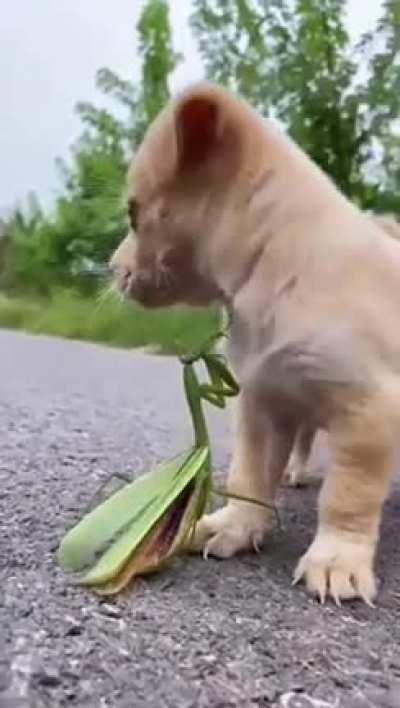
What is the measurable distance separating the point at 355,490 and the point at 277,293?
102mm

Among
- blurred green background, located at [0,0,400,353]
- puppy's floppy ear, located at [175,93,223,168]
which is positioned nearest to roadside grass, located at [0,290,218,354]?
blurred green background, located at [0,0,400,353]

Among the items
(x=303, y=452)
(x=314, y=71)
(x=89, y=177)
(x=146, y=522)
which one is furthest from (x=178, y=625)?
(x=314, y=71)

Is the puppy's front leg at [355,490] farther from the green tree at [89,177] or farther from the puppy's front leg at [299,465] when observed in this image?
the green tree at [89,177]

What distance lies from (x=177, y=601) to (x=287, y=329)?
0.48ft

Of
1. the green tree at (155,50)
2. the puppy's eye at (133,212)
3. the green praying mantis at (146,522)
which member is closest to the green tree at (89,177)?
the green tree at (155,50)

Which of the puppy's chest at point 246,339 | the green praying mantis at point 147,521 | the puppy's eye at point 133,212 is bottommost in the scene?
the green praying mantis at point 147,521

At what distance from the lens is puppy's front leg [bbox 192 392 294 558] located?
0.59 metres

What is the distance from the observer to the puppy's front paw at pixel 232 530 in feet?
1.81

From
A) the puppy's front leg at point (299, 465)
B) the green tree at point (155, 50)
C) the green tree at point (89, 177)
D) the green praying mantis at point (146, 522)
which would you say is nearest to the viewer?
the green praying mantis at point (146, 522)

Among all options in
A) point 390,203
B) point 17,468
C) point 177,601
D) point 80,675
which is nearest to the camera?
point 80,675

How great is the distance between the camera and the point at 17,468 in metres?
0.67

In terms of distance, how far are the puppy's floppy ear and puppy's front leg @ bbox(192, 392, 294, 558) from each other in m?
0.13

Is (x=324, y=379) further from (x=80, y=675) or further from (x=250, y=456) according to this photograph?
(x=80, y=675)

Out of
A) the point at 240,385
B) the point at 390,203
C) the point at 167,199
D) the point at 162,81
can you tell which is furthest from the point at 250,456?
the point at 162,81
